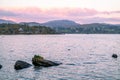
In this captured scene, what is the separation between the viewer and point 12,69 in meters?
42.6

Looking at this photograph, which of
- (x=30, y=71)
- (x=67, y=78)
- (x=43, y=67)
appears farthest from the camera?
(x=43, y=67)

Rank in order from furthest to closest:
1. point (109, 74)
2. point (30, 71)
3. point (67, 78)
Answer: point (30, 71), point (109, 74), point (67, 78)

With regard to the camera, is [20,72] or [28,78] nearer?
[28,78]

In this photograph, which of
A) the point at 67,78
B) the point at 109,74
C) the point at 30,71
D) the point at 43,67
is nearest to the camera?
the point at 67,78

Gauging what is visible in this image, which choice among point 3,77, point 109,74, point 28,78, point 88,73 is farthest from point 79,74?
point 3,77

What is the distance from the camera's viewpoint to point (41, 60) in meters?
45.3

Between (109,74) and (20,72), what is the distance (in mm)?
13502

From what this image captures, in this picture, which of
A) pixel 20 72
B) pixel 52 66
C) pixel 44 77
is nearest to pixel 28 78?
pixel 44 77

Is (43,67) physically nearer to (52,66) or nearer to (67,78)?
(52,66)

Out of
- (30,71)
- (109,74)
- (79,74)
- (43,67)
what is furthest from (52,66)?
(109,74)

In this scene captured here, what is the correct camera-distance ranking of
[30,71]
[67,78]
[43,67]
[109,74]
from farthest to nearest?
[43,67] < [30,71] < [109,74] < [67,78]

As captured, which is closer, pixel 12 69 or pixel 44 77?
pixel 44 77

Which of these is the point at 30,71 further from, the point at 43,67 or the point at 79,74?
the point at 79,74

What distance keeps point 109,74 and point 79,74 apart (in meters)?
4.38
